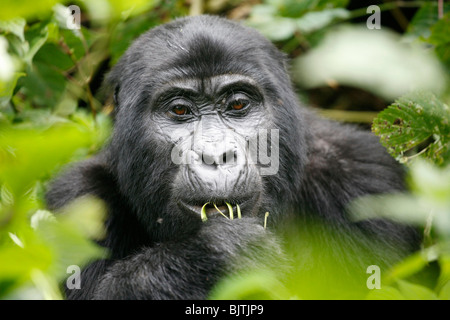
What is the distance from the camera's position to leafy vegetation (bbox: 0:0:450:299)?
4.08ft

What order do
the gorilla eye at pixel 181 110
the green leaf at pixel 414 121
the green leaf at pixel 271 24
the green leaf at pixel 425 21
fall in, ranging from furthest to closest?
the green leaf at pixel 271 24
the green leaf at pixel 425 21
the gorilla eye at pixel 181 110
the green leaf at pixel 414 121

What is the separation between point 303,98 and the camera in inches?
257

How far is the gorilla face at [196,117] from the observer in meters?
3.68

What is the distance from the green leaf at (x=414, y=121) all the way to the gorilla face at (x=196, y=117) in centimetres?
75

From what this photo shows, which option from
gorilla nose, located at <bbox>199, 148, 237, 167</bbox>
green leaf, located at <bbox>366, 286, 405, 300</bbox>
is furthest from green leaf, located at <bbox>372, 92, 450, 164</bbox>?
green leaf, located at <bbox>366, 286, 405, 300</bbox>

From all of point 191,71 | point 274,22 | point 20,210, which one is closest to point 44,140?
point 20,210

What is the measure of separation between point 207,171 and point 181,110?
2.35 feet

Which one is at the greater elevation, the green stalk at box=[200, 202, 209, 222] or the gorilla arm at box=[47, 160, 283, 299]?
the green stalk at box=[200, 202, 209, 222]

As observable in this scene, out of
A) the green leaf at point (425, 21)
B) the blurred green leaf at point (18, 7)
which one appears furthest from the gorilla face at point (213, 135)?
the green leaf at point (425, 21)

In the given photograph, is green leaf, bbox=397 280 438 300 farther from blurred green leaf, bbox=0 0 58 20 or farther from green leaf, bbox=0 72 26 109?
green leaf, bbox=0 72 26 109

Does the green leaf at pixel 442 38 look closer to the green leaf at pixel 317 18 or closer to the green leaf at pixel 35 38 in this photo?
the green leaf at pixel 317 18

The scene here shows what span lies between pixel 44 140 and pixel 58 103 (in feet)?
14.6

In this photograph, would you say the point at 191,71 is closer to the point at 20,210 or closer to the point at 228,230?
the point at 228,230

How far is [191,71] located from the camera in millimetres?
3812
